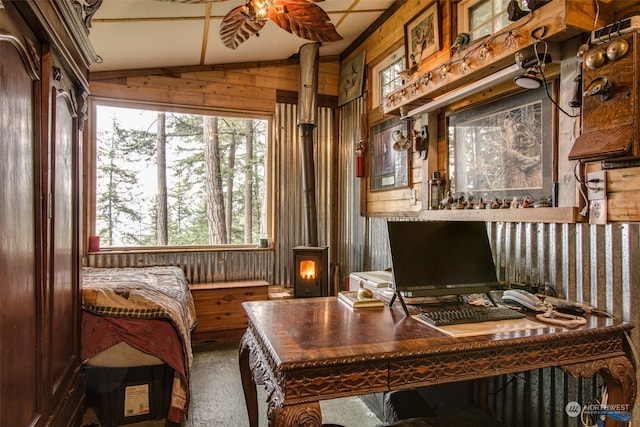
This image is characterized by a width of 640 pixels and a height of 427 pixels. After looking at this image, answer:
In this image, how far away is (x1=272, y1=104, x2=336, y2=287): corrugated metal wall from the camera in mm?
→ 4793

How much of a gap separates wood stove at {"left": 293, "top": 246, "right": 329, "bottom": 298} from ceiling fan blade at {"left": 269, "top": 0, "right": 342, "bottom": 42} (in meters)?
2.28

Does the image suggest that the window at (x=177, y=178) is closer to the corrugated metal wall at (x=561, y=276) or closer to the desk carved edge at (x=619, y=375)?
the corrugated metal wall at (x=561, y=276)

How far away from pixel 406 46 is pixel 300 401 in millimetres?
3276

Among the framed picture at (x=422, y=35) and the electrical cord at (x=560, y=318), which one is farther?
the framed picture at (x=422, y=35)

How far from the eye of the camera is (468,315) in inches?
68.6

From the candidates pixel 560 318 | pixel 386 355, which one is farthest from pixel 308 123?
pixel 386 355

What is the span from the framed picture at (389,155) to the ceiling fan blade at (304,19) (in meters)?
1.25

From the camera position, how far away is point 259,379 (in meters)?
1.54

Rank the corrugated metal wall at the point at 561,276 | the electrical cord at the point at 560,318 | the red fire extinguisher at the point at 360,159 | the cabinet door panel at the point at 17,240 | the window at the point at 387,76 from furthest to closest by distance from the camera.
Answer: the red fire extinguisher at the point at 360,159, the window at the point at 387,76, the corrugated metal wall at the point at 561,276, the electrical cord at the point at 560,318, the cabinet door panel at the point at 17,240

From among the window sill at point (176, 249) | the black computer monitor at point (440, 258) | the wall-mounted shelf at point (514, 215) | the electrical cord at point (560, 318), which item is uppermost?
the wall-mounted shelf at point (514, 215)

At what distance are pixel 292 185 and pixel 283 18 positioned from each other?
259 centimetres

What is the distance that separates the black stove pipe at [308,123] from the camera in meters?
4.52

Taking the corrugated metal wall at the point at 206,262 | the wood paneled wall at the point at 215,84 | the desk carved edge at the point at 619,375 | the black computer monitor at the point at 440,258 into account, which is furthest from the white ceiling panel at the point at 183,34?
the desk carved edge at the point at 619,375

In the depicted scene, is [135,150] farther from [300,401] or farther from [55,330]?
[300,401]
